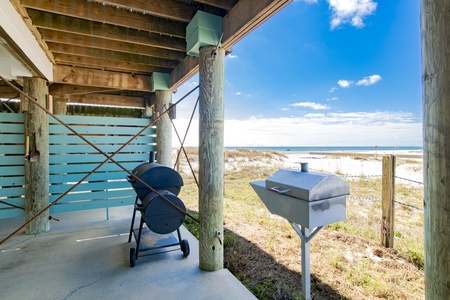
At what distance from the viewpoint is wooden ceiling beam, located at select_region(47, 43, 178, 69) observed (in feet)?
10.3

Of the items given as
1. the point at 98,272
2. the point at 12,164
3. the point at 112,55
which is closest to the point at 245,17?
the point at 112,55

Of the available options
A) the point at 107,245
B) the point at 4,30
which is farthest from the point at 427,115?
the point at 107,245

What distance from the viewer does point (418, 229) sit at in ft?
11.2

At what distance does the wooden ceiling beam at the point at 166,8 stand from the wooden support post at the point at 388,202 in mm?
2573

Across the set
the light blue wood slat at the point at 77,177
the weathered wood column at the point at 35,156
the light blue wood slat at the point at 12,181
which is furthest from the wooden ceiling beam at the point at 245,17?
the light blue wood slat at the point at 12,181

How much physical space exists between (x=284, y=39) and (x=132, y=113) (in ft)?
27.9

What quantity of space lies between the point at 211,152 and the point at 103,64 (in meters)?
2.63

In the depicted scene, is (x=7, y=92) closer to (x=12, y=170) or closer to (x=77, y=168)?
(x=12, y=170)

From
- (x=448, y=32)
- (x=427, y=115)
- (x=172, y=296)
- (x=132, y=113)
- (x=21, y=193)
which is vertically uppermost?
(x=132, y=113)

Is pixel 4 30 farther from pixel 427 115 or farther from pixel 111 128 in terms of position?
pixel 427 115

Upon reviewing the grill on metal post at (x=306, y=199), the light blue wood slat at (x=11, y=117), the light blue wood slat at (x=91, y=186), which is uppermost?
the light blue wood slat at (x=11, y=117)

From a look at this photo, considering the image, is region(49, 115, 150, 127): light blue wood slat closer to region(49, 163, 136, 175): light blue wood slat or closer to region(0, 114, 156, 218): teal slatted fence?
region(0, 114, 156, 218): teal slatted fence

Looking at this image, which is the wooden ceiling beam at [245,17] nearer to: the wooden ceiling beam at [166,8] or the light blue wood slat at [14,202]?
the wooden ceiling beam at [166,8]

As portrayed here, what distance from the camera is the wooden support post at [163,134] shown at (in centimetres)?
413
